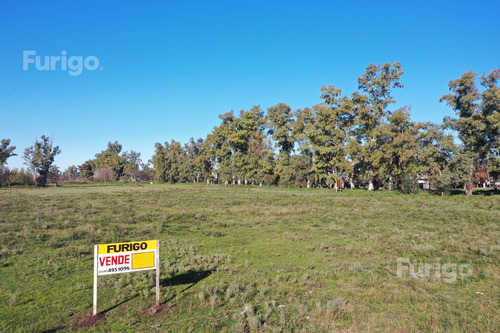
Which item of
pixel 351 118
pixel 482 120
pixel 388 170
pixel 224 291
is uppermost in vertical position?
pixel 351 118

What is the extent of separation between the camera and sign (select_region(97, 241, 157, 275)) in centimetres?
719

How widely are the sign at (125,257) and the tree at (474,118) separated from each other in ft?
147

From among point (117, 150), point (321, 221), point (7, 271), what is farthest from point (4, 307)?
point (117, 150)

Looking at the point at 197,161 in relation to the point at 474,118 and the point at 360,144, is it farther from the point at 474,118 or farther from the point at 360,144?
the point at 474,118

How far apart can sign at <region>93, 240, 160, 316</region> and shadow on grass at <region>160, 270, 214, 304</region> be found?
158 cm

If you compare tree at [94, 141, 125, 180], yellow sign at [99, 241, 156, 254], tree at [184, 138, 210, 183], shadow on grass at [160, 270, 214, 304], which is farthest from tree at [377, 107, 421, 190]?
tree at [94, 141, 125, 180]

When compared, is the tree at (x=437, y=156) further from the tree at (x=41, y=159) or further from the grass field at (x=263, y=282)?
the tree at (x=41, y=159)

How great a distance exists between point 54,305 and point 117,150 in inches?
7922

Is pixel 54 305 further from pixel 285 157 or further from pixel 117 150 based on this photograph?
pixel 117 150

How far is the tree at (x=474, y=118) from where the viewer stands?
38.3 meters

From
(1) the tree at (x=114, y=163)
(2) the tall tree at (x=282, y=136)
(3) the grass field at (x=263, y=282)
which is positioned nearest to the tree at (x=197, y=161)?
(2) the tall tree at (x=282, y=136)

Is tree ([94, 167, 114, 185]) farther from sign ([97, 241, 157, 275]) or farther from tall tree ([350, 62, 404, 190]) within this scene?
sign ([97, 241, 157, 275])

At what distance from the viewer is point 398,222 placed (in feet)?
70.0

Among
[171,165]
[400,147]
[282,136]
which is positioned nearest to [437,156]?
[400,147]
